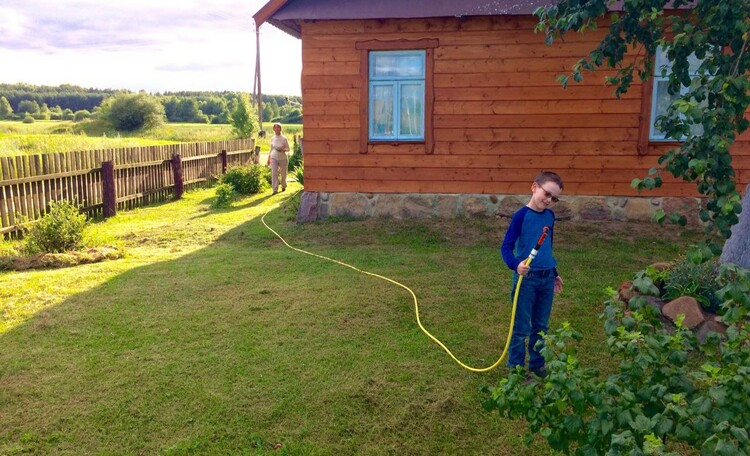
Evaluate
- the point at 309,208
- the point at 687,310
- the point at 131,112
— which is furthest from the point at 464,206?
the point at 131,112

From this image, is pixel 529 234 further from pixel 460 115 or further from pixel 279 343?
pixel 460 115

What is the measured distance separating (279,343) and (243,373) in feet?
2.12

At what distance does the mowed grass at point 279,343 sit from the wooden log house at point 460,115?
2.96 ft

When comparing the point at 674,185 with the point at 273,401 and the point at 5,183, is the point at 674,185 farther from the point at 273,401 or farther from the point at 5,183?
the point at 5,183

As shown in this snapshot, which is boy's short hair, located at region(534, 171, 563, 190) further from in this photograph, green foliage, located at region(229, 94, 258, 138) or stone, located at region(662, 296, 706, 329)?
green foliage, located at region(229, 94, 258, 138)

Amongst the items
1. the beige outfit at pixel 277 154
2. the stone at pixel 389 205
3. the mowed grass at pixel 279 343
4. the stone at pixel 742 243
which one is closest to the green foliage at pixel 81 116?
the beige outfit at pixel 277 154

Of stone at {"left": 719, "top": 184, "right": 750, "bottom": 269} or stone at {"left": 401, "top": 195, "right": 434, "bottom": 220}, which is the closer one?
stone at {"left": 719, "top": 184, "right": 750, "bottom": 269}

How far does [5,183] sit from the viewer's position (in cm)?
988

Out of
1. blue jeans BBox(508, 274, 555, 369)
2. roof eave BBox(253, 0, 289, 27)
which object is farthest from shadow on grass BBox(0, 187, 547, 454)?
roof eave BBox(253, 0, 289, 27)

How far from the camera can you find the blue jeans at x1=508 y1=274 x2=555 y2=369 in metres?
4.54

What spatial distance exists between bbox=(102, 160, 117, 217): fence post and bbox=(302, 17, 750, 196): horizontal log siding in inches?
190

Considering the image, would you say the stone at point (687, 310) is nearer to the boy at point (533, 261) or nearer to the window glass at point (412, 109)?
the boy at point (533, 261)

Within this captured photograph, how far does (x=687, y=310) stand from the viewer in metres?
5.44

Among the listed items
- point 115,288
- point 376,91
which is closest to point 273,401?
point 115,288
